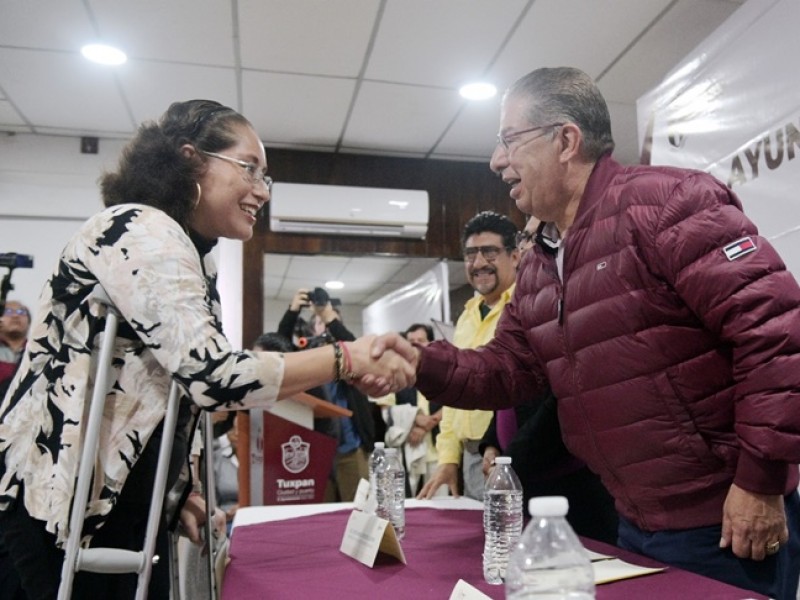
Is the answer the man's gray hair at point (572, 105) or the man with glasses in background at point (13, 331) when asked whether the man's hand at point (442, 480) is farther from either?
the man with glasses in background at point (13, 331)

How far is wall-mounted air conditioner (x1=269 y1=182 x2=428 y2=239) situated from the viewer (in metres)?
4.32

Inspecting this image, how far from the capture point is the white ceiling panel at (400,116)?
142 inches

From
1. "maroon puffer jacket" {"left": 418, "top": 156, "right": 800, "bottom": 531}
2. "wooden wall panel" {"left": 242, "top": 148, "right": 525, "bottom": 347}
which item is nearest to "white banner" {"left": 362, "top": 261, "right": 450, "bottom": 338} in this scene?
"wooden wall panel" {"left": 242, "top": 148, "right": 525, "bottom": 347}

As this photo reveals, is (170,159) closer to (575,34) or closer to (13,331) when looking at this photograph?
(575,34)

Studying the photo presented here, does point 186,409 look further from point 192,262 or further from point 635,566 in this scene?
point 635,566

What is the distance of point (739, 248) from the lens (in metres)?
1.00

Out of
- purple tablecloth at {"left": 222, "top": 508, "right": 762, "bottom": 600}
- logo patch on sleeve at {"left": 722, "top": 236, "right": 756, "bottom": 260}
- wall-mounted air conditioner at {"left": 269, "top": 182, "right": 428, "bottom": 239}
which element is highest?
wall-mounted air conditioner at {"left": 269, "top": 182, "right": 428, "bottom": 239}

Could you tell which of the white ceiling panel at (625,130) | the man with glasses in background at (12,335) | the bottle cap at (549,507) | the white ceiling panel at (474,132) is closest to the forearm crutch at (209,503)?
the bottle cap at (549,507)

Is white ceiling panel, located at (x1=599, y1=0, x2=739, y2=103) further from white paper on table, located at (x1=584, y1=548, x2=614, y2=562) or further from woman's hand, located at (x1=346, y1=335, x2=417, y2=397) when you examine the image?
white paper on table, located at (x1=584, y1=548, x2=614, y2=562)

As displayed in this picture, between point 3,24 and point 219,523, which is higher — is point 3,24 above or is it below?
above

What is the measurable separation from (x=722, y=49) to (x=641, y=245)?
4.52ft

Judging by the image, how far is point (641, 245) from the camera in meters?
1.13

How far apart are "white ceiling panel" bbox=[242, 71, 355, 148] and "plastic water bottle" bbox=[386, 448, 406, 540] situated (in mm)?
2451

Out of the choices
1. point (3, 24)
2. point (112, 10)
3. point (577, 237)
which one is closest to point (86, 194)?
point (3, 24)
